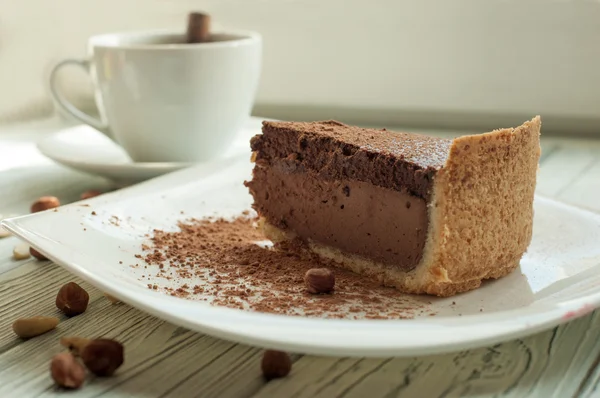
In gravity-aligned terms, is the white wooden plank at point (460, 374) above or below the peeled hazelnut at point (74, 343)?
above

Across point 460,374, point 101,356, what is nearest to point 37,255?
point 101,356

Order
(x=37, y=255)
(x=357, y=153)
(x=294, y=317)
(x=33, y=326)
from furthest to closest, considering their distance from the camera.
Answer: (x=37, y=255), (x=357, y=153), (x=33, y=326), (x=294, y=317)

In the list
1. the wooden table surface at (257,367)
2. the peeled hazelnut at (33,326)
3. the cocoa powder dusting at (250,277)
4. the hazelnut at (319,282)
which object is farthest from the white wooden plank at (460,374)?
the peeled hazelnut at (33,326)

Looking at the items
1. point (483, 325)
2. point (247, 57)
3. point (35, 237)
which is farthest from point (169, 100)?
point (483, 325)

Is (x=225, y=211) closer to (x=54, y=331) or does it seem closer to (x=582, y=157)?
(x=54, y=331)

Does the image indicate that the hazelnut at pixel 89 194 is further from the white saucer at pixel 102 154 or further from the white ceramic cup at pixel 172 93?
the white ceramic cup at pixel 172 93

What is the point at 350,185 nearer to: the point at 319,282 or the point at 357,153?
the point at 357,153

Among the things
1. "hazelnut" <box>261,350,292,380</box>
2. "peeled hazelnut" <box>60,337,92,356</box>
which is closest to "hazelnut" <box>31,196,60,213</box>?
"peeled hazelnut" <box>60,337,92,356</box>
